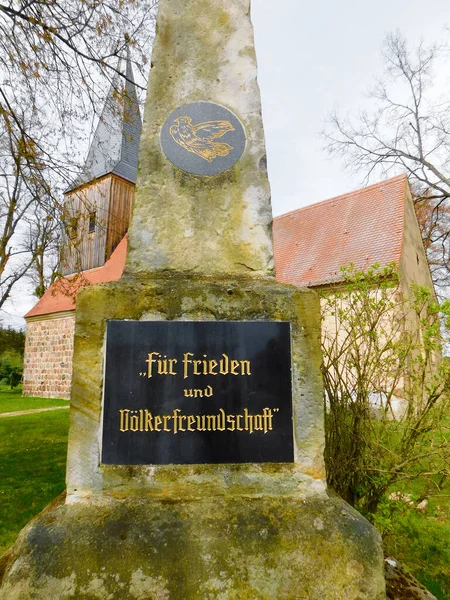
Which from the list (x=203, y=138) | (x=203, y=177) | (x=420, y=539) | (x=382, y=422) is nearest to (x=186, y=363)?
(x=203, y=177)

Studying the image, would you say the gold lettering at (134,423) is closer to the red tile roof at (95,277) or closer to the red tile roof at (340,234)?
the red tile roof at (340,234)

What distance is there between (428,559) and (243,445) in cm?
222

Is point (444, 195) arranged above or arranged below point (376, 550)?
above

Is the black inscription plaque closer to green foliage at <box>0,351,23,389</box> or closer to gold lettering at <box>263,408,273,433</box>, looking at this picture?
gold lettering at <box>263,408,273,433</box>

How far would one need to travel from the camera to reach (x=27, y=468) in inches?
233

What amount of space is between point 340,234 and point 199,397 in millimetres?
11748

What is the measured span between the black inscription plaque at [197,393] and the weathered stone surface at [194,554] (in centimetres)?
25

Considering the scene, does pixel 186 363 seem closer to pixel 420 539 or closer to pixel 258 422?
pixel 258 422

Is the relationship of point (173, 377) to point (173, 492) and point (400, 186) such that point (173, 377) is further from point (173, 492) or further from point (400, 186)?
point (400, 186)

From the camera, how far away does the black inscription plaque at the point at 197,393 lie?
2.04 meters

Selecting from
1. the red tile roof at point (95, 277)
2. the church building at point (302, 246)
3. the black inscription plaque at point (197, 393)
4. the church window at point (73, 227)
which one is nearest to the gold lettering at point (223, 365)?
the black inscription plaque at point (197, 393)

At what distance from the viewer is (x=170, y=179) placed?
8.07 ft

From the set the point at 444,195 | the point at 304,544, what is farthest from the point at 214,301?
the point at 444,195

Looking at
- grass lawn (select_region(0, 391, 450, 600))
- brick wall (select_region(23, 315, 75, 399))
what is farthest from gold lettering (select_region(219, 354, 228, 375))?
brick wall (select_region(23, 315, 75, 399))
